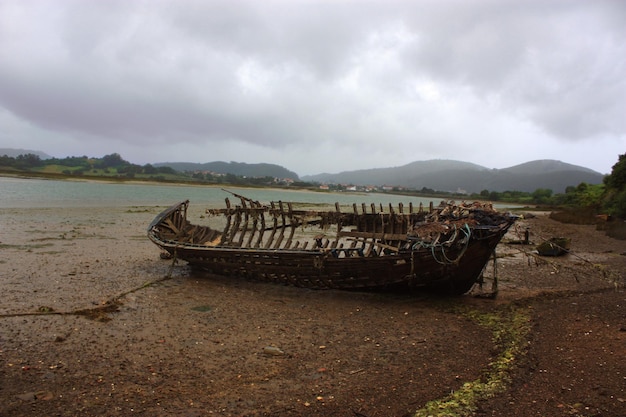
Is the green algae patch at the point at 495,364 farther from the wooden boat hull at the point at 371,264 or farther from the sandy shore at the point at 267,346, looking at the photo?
the wooden boat hull at the point at 371,264

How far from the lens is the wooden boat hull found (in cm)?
915

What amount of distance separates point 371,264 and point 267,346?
377 centimetres

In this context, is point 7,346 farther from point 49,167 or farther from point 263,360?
point 49,167

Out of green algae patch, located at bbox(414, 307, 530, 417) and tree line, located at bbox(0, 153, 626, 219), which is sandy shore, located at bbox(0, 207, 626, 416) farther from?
tree line, located at bbox(0, 153, 626, 219)

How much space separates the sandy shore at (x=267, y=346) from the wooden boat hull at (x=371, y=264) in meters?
0.42

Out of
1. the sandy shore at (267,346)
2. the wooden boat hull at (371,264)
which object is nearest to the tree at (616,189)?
the sandy shore at (267,346)

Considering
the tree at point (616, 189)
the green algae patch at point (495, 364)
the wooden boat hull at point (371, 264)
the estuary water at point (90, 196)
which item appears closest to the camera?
the green algae patch at point (495, 364)

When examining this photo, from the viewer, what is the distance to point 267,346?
7.16 metres

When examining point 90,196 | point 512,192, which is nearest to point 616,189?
point 90,196

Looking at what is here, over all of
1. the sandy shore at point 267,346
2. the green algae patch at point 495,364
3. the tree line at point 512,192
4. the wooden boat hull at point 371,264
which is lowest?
the sandy shore at point 267,346

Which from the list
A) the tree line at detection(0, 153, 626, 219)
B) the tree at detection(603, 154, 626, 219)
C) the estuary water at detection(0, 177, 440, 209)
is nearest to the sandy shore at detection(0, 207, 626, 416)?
the estuary water at detection(0, 177, 440, 209)

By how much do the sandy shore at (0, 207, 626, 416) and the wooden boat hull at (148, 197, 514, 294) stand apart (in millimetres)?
420

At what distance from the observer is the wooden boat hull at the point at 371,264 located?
915 cm

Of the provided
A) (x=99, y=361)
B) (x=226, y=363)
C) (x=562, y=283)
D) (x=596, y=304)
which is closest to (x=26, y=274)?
(x=99, y=361)
